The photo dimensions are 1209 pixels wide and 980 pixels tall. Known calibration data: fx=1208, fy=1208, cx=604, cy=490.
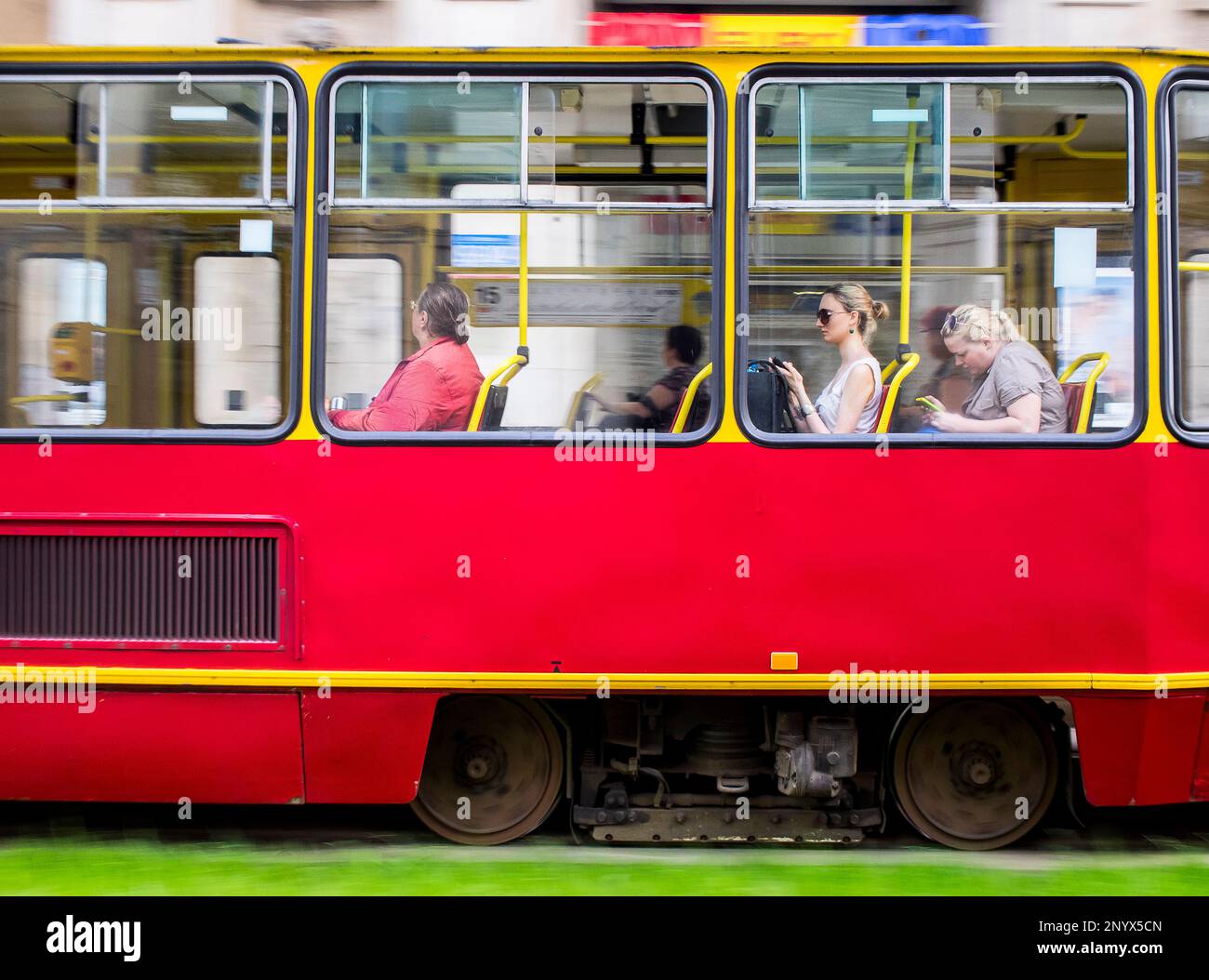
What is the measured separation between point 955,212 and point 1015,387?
0.66m

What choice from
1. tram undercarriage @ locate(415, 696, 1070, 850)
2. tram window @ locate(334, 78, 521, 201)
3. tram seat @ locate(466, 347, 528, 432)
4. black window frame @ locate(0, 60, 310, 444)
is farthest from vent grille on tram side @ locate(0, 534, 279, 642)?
tram window @ locate(334, 78, 521, 201)

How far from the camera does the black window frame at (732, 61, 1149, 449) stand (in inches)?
167

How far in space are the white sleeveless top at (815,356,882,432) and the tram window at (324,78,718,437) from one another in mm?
438

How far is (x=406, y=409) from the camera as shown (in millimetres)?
4387

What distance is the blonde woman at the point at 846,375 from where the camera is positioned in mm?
4371

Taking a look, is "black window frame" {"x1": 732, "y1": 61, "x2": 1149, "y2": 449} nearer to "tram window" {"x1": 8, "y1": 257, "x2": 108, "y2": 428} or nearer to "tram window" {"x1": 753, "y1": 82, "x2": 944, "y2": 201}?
"tram window" {"x1": 753, "y1": 82, "x2": 944, "y2": 201}

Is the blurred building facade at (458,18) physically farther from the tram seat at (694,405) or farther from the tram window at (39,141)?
the tram seat at (694,405)

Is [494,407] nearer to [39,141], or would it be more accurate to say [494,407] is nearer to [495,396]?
[495,396]

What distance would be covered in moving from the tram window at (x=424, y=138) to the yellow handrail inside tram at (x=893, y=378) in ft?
4.94

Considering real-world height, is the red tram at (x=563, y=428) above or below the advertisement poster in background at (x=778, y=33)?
below

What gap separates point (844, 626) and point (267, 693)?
208 cm

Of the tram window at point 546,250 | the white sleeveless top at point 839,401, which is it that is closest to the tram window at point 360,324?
the tram window at point 546,250

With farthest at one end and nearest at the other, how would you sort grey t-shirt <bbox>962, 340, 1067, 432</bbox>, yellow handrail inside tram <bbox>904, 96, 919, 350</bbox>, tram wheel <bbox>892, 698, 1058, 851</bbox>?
1. tram wheel <bbox>892, 698, 1058, 851</bbox>
2. grey t-shirt <bbox>962, 340, 1067, 432</bbox>
3. yellow handrail inside tram <bbox>904, 96, 919, 350</bbox>

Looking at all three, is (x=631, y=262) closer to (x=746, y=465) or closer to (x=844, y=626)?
(x=746, y=465)
